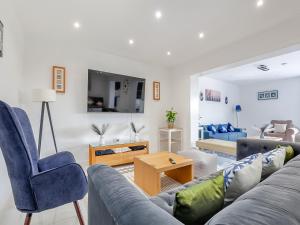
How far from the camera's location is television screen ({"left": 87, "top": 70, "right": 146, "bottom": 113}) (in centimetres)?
323

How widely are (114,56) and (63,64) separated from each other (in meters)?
1.08

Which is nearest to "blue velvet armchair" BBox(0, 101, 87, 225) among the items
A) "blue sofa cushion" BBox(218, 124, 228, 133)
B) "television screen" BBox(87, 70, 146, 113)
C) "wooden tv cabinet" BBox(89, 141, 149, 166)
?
"wooden tv cabinet" BBox(89, 141, 149, 166)

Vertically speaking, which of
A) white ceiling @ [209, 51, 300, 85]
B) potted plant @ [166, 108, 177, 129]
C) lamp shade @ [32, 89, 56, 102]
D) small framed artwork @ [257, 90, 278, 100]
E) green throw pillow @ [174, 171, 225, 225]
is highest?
white ceiling @ [209, 51, 300, 85]

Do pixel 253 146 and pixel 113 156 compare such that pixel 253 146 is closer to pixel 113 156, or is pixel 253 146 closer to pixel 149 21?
pixel 149 21

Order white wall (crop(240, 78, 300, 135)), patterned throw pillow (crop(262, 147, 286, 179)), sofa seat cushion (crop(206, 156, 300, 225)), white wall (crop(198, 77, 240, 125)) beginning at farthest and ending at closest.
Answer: white wall (crop(198, 77, 240, 125)) → white wall (crop(240, 78, 300, 135)) → patterned throw pillow (crop(262, 147, 286, 179)) → sofa seat cushion (crop(206, 156, 300, 225))

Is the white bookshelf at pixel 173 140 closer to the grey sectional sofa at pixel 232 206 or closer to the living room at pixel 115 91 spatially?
the living room at pixel 115 91

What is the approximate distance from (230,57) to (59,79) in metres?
3.27

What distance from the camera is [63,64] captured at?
311cm

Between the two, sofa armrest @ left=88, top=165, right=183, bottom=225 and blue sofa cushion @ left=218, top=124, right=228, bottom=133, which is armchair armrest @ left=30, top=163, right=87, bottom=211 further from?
blue sofa cushion @ left=218, top=124, right=228, bottom=133

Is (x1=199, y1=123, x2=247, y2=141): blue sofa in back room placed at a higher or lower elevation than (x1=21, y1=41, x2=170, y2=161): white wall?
lower

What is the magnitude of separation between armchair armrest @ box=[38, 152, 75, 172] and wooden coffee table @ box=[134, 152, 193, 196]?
0.93 metres

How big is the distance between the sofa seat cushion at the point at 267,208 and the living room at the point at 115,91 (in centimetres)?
1

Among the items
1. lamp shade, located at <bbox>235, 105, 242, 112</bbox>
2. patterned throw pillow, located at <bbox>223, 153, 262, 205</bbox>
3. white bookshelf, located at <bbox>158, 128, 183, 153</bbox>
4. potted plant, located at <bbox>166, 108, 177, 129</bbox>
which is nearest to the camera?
patterned throw pillow, located at <bbox>223, 153, 262, 205</bbox>

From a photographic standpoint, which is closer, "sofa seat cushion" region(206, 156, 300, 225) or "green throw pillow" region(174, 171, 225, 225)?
"sofa seat cushion" region(206, 156, 300, 225)
